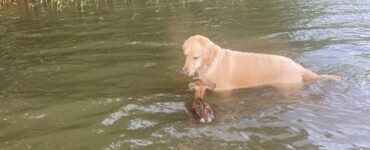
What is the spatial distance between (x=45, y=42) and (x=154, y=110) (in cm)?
685

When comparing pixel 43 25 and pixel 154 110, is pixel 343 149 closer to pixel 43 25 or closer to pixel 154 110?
pixel 154 110

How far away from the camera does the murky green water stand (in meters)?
6.63

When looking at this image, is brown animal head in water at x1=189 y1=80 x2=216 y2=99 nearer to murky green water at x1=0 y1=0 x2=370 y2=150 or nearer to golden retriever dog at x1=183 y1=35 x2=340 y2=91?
golden retriever dog at x1=183 y1=35 x2=340 y2=91

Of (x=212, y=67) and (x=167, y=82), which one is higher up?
(x=212, y=67)

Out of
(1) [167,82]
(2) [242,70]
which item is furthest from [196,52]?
(1) [167,82]

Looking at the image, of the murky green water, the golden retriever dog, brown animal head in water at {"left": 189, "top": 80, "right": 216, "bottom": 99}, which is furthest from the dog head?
the murky green water

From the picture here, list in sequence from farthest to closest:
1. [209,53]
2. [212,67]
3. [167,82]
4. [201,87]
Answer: [167,82] → [212,67] → [209,53] → [201,87]

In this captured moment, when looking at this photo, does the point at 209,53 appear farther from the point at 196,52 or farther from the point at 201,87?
the point at 201,87

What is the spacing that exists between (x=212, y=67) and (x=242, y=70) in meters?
0.53

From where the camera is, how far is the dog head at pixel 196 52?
26.9ft

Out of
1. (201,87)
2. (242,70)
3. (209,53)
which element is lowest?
(201,87)

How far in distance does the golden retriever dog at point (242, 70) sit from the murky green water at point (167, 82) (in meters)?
0.22

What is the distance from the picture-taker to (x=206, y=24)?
1473cm

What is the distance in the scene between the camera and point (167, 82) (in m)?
9.34
